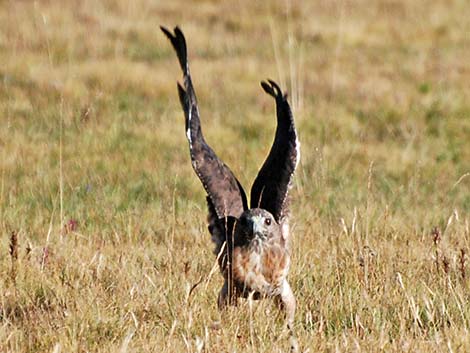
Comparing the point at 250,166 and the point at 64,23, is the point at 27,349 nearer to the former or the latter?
the point at 250,166

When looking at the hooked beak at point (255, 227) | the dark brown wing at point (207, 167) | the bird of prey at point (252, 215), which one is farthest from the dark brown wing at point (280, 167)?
the hooked beak at point (255, 227)

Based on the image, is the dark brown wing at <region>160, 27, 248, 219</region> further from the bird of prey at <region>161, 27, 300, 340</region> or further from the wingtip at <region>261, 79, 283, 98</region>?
the wingtip at <region>261, 79, 283, 98</region>

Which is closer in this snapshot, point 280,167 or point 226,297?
point 226,297

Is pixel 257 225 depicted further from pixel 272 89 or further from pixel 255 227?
pixel 272 89

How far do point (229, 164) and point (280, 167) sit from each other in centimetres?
364

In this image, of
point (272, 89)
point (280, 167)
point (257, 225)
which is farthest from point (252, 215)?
point (272, 89)

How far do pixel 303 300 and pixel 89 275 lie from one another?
3.71 feet

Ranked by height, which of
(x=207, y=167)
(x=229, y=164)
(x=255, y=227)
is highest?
(x=207, y=167)

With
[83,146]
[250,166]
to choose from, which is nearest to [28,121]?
[83,146]

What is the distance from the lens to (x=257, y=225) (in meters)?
5.18

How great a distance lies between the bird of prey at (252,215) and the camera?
5234 millimetres

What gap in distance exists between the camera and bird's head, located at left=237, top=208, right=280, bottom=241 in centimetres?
518

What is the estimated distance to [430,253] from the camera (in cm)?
633

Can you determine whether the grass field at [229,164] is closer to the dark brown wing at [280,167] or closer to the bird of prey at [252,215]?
the bird of prey at [252,215]
